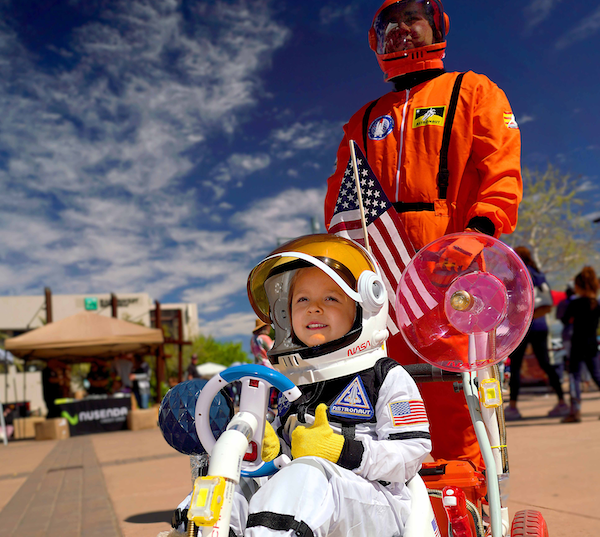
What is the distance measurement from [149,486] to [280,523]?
3.63m

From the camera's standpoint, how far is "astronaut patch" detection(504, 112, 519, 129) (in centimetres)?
231

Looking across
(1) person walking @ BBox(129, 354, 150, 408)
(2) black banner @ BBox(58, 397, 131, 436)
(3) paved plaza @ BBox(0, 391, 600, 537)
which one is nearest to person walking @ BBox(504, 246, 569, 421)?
(3) paved plaza @ BBox(0, 391, 600, 537)

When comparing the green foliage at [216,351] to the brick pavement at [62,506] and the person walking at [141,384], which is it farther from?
the brick pavement at [62,506]

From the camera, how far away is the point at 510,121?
2.33 meters

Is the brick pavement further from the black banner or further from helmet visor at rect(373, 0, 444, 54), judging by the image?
the black banner

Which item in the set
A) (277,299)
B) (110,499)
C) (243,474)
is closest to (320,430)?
(243,474)

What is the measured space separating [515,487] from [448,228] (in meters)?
2.05

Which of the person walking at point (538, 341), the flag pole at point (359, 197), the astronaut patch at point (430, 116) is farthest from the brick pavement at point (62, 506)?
the person walking at point (538, 341)

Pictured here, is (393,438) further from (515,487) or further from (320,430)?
(515,487)

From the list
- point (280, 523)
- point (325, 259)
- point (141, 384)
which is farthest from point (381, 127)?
point (141, 384)

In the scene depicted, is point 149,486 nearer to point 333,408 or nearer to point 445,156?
point 333,408

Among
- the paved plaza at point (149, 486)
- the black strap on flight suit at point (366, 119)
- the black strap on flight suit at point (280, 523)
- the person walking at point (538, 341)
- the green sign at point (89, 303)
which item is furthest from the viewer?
the green sign at point (89, 303)

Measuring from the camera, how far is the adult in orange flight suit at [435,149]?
2188 mm

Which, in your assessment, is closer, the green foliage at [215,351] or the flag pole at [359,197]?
the flag pole at [359,197]
